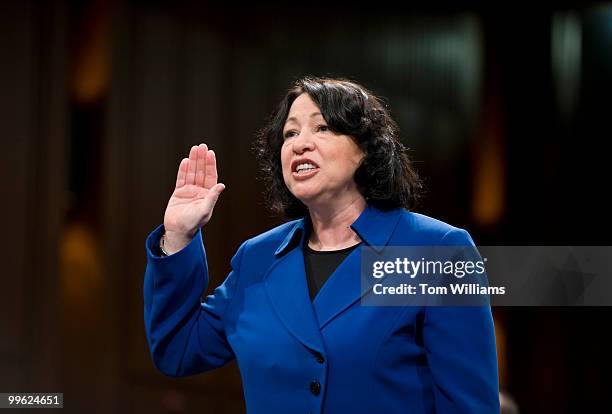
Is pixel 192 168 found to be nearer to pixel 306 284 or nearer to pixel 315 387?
pixel 306 284

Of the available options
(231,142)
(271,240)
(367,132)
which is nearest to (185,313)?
(271,240)

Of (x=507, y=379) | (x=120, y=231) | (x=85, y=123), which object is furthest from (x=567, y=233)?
(x=85, y=123)

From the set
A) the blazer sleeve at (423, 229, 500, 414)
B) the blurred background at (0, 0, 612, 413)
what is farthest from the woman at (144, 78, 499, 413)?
the blurred background at (0, 0, 612, 413)

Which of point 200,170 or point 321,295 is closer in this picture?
point 321,295

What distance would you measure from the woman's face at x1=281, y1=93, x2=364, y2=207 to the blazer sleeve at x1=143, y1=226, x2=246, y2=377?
0.67 ft

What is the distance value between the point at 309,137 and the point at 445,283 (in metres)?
0.35

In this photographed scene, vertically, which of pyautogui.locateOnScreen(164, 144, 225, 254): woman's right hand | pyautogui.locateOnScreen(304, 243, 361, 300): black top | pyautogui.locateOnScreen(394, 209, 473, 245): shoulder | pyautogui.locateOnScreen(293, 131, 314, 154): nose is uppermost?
pyautogui.locateOnScreen(293, 131, 314, 154): nose

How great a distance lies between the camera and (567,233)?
229 centimetres

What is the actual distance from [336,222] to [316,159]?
120 millimetres

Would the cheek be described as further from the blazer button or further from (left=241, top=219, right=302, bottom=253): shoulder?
the blazer button

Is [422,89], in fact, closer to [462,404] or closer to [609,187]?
[609,187]

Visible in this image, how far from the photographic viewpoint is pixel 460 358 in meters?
1.12

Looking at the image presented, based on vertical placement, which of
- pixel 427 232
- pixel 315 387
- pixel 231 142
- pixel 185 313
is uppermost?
pixel 231 142

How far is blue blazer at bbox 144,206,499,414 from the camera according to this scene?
1127mm
